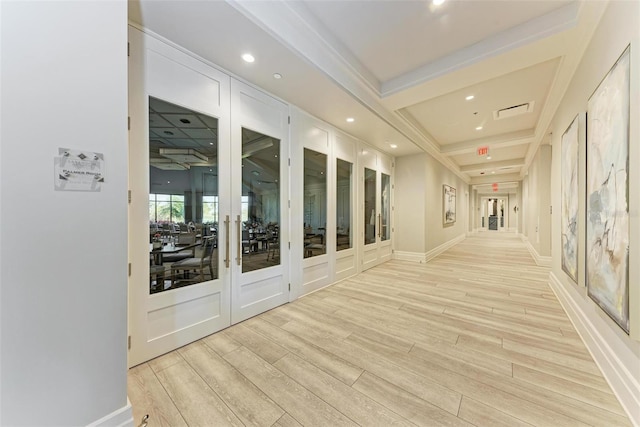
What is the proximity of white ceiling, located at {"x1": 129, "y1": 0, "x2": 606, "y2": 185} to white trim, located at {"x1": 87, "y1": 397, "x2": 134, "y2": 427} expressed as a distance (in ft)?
9.41

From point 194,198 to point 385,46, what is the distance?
9.38ft

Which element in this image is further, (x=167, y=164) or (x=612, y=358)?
(x=167, y=164)

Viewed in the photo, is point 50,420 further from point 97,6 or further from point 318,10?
point 318,10

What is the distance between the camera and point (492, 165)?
8586 mm

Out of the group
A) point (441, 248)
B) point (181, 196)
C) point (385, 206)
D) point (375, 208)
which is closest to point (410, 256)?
point (385, 206)

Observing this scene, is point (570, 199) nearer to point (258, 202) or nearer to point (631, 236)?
point (631, 236)

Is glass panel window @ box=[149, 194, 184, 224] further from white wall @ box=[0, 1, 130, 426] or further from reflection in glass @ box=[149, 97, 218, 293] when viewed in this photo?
white wall @ box=[0, 1, 130, 426]

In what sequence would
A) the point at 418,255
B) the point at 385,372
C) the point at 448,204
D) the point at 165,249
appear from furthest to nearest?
the point at 448,204
the point at 418,255
the point at 165,249
the point at 385,372

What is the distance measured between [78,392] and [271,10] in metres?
3.06

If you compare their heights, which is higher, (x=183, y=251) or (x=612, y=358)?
(x=183, y=251)

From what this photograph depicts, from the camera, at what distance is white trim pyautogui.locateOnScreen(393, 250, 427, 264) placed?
6.05 meters

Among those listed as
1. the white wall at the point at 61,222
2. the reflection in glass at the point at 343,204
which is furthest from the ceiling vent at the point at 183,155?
the reflection in glass at the point at 343,204

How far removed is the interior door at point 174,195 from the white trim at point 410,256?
16.4 ft

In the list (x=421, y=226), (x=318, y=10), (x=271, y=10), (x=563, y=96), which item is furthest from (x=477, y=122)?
(x=271, y=10)
